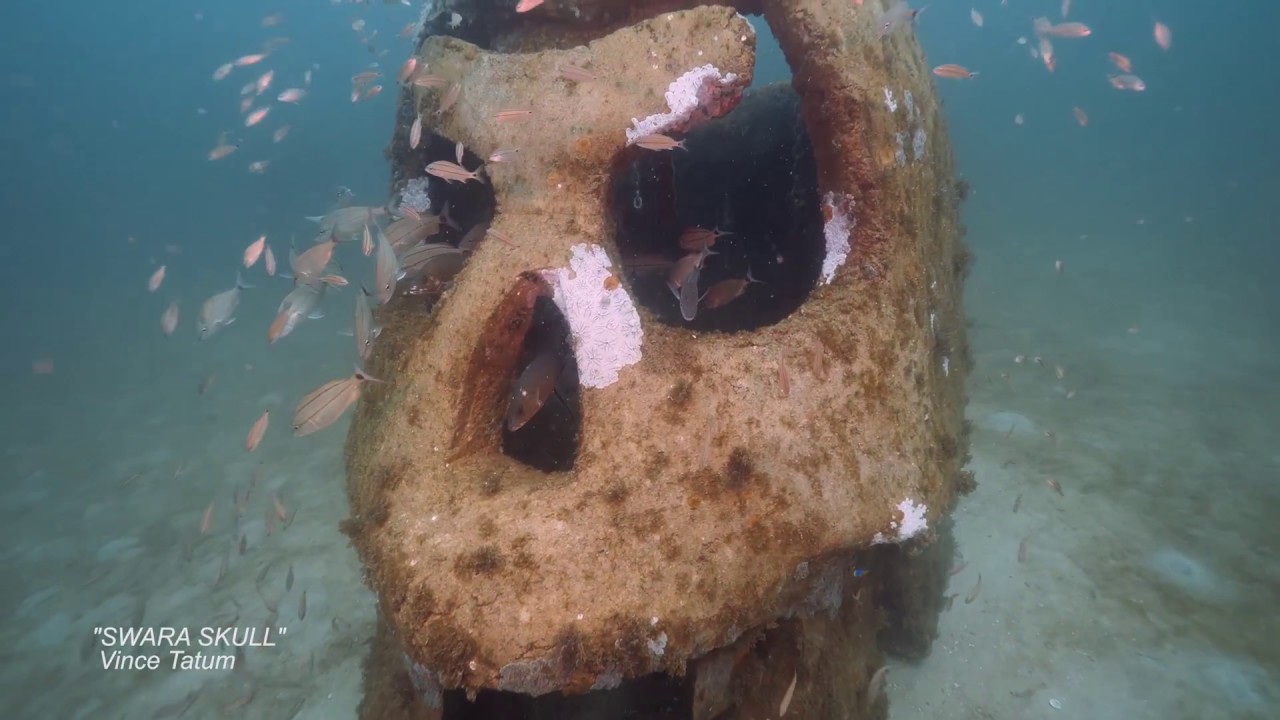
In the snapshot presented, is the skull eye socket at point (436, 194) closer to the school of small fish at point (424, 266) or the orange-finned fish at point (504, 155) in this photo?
the school of small fish at point (424, 266)

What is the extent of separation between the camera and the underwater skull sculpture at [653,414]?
108 inches

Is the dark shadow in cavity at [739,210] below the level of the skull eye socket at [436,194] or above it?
below

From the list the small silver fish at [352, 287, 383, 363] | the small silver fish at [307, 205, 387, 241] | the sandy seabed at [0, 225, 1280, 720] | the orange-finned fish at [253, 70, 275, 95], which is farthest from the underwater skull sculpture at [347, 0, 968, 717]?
the orange-finned fish at [253, 70, 275, 95]

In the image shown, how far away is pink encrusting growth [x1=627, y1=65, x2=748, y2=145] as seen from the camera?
3.88m

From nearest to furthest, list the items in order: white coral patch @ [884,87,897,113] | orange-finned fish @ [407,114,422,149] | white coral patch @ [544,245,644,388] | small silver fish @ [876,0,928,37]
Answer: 1. white coral patch @ [544,245,644,388]
2. white coral patch @ [884,87,897,113]
3. small silver fish @ [876,0,928,37]
4. orange-finned fish @ [407,114,422,149]

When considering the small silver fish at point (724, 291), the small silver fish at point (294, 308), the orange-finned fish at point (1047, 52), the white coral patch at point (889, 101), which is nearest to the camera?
the white coral patch at point (889, 101)

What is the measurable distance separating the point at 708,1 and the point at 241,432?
13.2m

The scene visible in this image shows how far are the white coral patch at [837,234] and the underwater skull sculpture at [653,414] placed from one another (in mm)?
21

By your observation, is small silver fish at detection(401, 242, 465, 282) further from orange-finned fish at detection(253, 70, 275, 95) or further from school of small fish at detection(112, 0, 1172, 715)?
orange-finned fish at detection(253, 70, 275, 95)

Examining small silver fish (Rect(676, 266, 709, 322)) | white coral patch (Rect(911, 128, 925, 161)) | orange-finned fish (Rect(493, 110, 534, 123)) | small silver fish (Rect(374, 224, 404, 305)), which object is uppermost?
orange-finned fish (Rect(493, 110, 534, 123))

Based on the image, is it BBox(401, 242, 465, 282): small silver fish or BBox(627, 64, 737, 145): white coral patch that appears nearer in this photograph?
BBox(627, 64, 737, 145): white coral patch

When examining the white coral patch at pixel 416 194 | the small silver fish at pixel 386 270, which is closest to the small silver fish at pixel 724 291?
the small silver fish at pixel 386 270

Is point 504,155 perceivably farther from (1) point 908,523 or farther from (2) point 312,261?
(1) point 908,523

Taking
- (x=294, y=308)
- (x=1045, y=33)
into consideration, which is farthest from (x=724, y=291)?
(x=1045, y=33)
